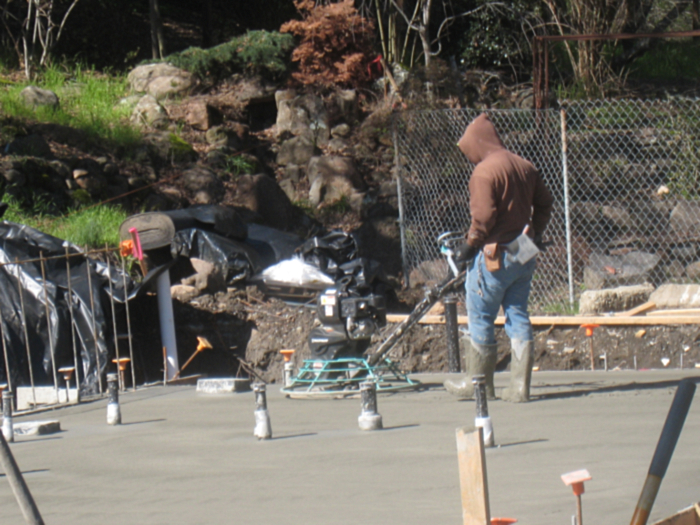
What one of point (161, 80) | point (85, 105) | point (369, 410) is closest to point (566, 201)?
point (369, 410)

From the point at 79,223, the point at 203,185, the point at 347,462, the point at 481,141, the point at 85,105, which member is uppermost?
the point at 85,105

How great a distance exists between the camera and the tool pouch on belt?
17.9 feet

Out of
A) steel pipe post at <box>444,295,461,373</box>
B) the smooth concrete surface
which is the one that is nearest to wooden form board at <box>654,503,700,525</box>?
the smooth concrete surface

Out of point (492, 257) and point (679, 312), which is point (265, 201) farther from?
point (492, 257)

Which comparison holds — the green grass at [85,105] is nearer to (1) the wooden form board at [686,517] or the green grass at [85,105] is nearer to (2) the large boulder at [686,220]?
(2) the large boulder at [686,220]

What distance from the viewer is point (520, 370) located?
5711 millimetres

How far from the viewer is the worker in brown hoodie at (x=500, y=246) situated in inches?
215

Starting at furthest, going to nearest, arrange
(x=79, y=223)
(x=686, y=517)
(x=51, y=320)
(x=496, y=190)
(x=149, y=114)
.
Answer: (x=149, y=114), (x=79, y=223), (x=51, y=320), (x=496, y=190), (x=686, y=517)

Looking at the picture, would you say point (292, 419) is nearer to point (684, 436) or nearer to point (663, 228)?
point (684, 436)

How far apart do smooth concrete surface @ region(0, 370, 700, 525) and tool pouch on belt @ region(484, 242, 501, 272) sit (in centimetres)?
93

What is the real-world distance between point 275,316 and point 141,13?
12.6 meters

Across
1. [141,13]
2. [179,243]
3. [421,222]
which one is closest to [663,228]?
[421,222]

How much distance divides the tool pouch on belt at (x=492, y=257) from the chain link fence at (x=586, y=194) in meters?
4.54

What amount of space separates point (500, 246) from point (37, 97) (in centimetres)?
1136
